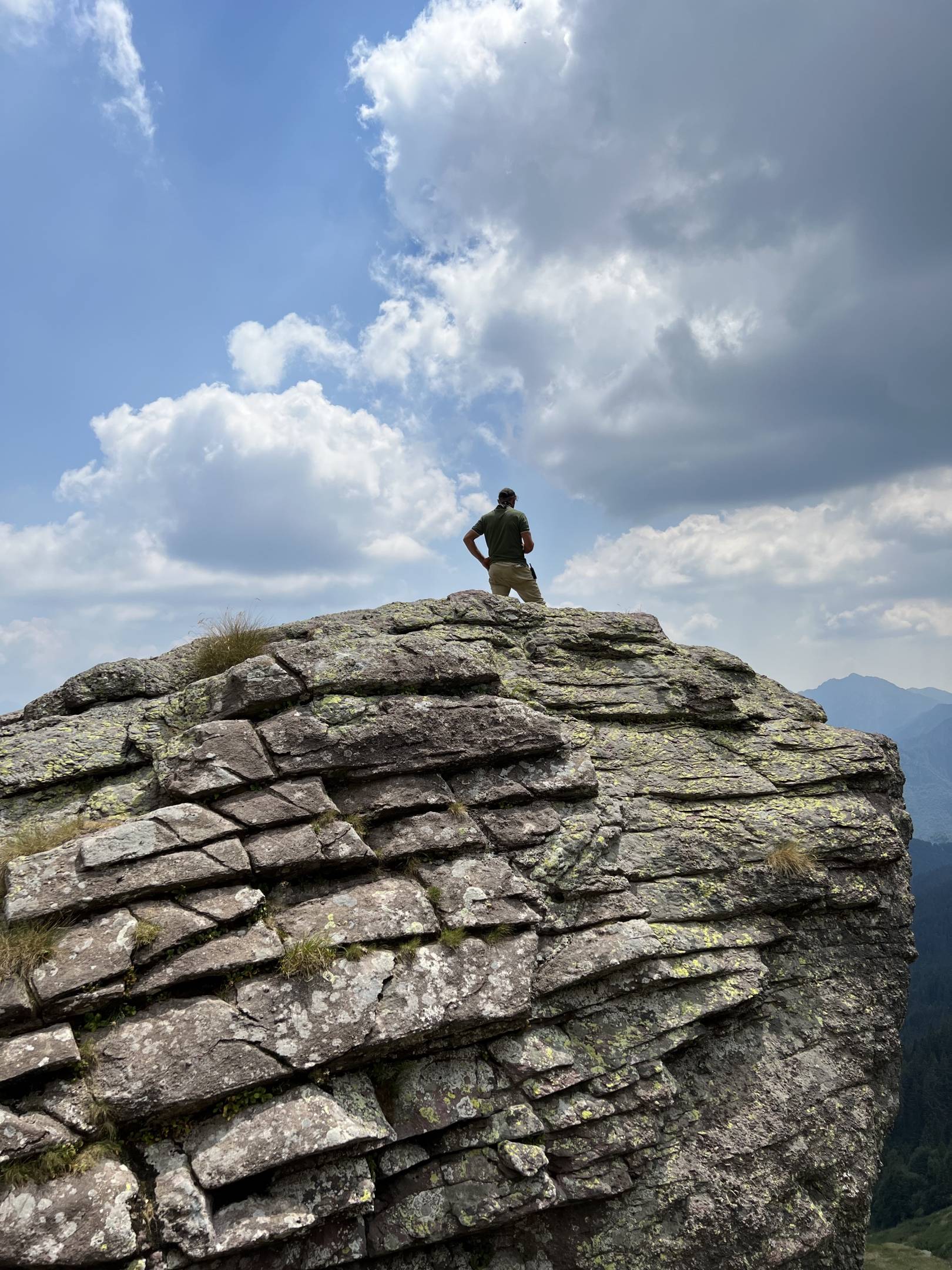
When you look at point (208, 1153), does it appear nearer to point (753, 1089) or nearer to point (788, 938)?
point (753, 1089)

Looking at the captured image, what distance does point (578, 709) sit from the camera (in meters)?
16.9

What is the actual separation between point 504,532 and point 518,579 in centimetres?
148

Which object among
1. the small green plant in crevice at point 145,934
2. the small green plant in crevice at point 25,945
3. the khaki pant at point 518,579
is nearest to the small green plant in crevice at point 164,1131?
the small green plant in crevice at point 145,934

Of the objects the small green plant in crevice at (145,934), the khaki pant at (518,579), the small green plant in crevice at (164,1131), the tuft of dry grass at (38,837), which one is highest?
the khaki pant at (518,579)

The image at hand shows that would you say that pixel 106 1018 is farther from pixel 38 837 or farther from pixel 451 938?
pixel 451 938

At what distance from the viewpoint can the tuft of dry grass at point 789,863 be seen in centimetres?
1434

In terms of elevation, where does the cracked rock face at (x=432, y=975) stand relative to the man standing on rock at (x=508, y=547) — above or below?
below

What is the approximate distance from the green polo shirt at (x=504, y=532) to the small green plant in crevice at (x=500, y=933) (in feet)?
40.1

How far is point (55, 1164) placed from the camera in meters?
8.30

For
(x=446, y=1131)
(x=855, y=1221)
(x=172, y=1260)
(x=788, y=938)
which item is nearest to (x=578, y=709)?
(x=788, y=938)

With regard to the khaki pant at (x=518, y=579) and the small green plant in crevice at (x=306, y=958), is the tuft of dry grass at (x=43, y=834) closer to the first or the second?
the small green plant in crevice at (x=306, y=958)

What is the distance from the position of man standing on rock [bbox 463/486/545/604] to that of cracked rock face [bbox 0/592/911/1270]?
5002 mm

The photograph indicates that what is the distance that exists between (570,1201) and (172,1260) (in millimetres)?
5392

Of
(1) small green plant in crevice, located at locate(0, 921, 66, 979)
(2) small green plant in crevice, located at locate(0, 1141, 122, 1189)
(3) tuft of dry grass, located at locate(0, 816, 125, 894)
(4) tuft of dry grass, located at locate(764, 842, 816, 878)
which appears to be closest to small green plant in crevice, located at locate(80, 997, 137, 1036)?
(1) small green plant in crevice, located at locate(0, 921, 66, 979)
